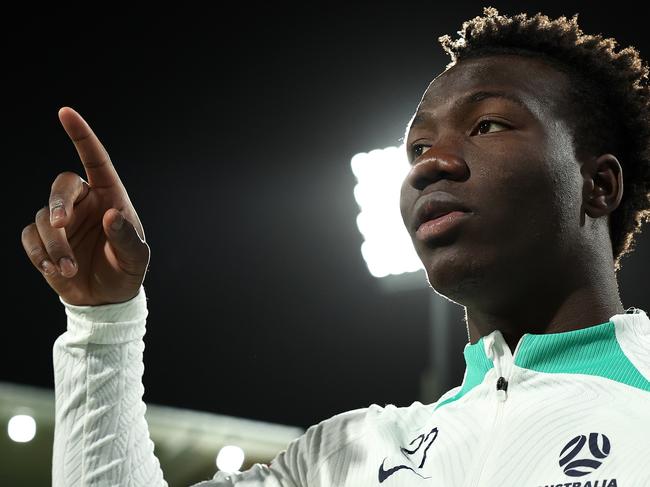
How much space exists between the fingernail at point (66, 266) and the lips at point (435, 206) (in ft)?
2.00

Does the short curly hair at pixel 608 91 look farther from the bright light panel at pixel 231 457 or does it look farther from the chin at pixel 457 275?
the bright light panel at pixel 231 457

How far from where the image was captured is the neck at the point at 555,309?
1.51 meters

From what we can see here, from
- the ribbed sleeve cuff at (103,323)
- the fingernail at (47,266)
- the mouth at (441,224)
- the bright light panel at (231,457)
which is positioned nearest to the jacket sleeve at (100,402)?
the ribbed sleeve cuff at (103,323)

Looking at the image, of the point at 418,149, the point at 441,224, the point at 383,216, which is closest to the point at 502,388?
the point at 441,224

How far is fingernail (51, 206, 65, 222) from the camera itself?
129 centimetres

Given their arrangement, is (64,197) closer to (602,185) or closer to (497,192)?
(497,192)

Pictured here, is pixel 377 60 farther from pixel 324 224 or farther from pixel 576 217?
pixel 576 217

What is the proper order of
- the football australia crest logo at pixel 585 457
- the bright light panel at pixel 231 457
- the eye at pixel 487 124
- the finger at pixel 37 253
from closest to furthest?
the football australia crest logo at pixel 585 457
the finger at pixel 37 253
the eye at pixel 487 124
the bright light panel at pixel 231 457

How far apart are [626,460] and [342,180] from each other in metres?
4.82

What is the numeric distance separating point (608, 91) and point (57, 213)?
1176 mm

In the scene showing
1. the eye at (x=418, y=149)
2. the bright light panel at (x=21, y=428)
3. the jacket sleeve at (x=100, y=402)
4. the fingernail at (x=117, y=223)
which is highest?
the eye at (x=418, y=149)

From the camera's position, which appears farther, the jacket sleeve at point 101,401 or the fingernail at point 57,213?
the jacket sleeve at point 101,401

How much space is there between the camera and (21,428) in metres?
6.04

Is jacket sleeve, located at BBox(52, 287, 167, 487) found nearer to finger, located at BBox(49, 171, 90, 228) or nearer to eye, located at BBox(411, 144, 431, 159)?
finger, located at BBox(49, 171, 90, 228)
